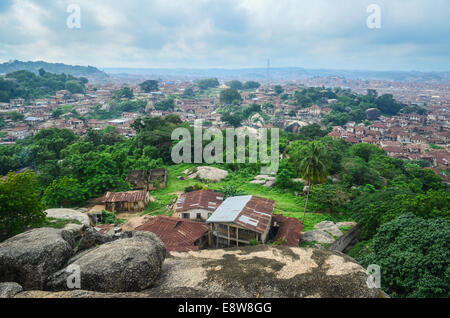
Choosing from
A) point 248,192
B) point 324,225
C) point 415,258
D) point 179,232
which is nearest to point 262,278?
point 415,258

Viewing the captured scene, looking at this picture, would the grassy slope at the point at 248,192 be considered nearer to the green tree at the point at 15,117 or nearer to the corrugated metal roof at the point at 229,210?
the corrugated metal roof at the point at 229,210

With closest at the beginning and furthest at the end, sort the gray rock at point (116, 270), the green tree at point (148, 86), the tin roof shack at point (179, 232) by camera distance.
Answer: the gray rock at point (116, 270)
the tin roof shack at point (179, 232)
the green tree at point (148, 86)

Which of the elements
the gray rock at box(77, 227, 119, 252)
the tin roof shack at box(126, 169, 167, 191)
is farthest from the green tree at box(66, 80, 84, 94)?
the gray rock at box(77, 227, 119, 252)

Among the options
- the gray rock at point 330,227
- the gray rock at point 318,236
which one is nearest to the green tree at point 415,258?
the gray rock at point 318,236

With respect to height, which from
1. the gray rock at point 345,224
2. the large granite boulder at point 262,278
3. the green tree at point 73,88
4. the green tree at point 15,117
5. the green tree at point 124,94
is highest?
the green tree at point 73,88
